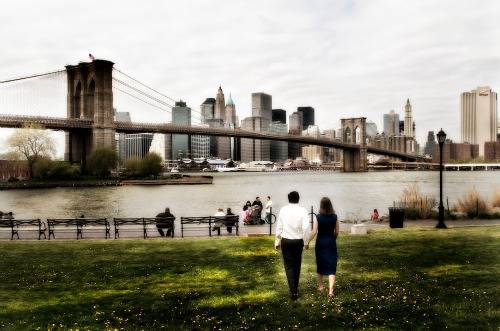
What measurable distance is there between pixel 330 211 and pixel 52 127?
75317mm

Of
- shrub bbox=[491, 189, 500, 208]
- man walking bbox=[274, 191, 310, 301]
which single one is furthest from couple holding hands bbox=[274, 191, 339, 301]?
shrub bbox=[491, 189, 500, 208]

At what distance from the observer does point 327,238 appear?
8086 mm

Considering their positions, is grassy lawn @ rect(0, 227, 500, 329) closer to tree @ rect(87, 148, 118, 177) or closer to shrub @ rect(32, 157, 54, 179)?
shrub @ rect(32, 157, 54, 179)

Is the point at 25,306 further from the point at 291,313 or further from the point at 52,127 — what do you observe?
the point at 52,127

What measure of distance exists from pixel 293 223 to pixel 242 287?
174 cm

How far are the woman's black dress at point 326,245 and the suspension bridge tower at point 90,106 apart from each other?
7929 cm

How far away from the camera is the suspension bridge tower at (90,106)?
284ft

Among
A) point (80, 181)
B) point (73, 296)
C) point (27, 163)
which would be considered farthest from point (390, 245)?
point (27, 163)

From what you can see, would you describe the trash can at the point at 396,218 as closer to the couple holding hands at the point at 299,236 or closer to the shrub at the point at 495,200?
the shrub at the point at 495,200

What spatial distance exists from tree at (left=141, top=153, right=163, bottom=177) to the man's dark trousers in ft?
246

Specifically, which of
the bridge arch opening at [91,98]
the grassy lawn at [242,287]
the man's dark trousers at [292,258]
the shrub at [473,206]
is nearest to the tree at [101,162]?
the bridge arch opening at [91,98]

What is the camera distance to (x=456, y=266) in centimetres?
998

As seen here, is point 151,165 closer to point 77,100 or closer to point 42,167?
point 42,167

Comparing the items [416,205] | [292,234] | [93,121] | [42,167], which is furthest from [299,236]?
[93,121]
